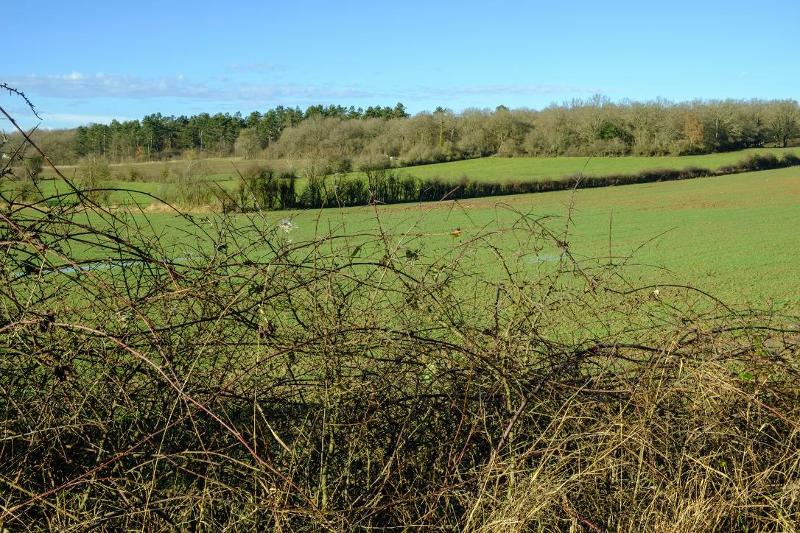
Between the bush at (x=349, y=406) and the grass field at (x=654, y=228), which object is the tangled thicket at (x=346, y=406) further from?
the grass field at (x=654, y=228)

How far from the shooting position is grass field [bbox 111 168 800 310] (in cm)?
392

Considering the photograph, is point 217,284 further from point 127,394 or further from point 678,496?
point 678,496

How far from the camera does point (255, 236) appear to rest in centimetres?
346

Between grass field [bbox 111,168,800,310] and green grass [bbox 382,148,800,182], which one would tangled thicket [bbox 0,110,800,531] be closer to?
grass field [bbox 111,168,800,310]

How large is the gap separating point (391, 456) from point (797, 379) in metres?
1.73

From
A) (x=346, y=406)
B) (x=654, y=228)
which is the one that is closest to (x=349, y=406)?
(x=346, y=406)

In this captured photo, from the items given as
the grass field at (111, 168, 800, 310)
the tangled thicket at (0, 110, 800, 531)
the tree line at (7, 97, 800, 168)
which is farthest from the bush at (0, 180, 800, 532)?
the tree line at (7, 97, 800, 168)

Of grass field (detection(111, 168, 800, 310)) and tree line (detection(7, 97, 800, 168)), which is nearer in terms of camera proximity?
grass field (detection(111, 168, 800, 310))

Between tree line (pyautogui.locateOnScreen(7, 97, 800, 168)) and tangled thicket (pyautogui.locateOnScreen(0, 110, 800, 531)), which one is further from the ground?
tree line (pyautogui.locateOnScreen(7, 97, 800, 168))

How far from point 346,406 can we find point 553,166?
77545 mm

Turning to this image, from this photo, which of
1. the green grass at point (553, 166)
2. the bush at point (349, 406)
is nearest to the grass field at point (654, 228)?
the bush at point (349, 406)

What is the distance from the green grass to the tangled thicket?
63.9m

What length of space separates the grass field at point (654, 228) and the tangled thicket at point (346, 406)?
382mm

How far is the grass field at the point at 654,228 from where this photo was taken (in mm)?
3916
